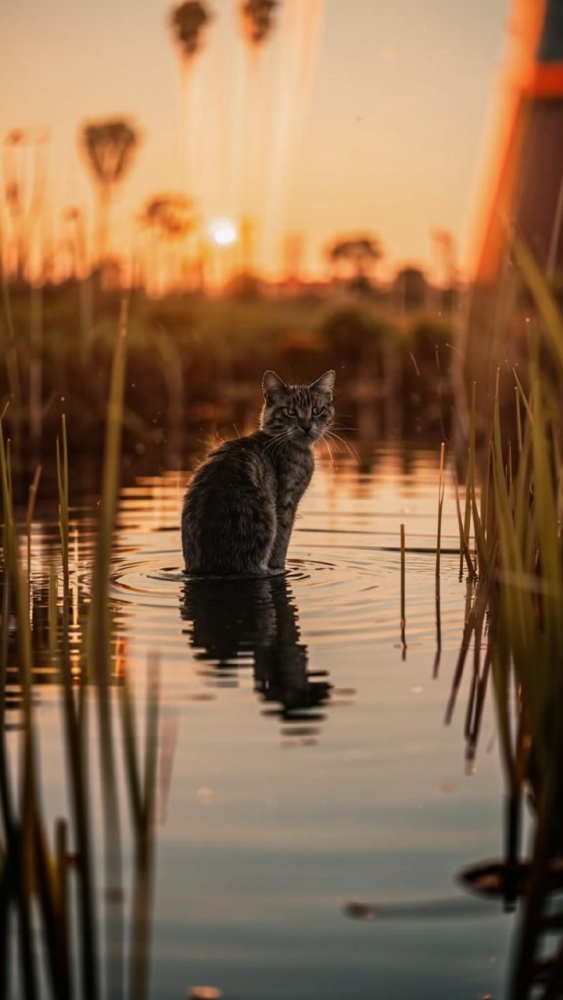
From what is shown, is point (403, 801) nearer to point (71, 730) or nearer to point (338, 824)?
point (338, 824)

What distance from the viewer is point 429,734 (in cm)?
533

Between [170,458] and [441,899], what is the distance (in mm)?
14583

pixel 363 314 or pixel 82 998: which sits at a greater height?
pixel 363 314

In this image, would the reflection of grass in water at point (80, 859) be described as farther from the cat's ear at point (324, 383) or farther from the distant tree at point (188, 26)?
the distant tree at point (188, 26)

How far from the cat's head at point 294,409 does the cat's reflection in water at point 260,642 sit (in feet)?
3.49

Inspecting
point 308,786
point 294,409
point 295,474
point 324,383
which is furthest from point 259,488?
point 308,786

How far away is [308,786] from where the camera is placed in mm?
4660

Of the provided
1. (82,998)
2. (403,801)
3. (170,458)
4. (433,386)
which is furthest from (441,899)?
(433,386)

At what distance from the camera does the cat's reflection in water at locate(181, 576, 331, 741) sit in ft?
19.0

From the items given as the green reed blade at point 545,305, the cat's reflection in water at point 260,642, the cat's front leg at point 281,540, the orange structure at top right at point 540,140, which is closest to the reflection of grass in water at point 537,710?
the green reed blade at point 545,305

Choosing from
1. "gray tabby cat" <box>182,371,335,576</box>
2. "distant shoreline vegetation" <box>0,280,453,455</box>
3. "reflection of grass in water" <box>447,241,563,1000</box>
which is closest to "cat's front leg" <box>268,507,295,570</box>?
"gray tabby cat" <box>182,371,335,576</box>

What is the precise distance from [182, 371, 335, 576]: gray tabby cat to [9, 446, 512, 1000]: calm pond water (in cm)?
24

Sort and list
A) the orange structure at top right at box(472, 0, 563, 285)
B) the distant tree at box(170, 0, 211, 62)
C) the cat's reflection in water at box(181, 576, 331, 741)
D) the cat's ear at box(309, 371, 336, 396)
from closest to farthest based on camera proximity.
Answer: the cat's reflection in water at box(181, 576, 331, 741)
the cat's ear at box(309, 371, 336, 396)
the orange structure at top right at box(472, 0, 563, 285)
the distant tree at box(170, 0, 211, 62)

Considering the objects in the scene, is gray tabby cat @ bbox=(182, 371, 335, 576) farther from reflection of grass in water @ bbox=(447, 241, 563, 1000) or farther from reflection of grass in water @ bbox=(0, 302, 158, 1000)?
reflection of grass in water @ bbox=(0, 302, 158, 1000)
